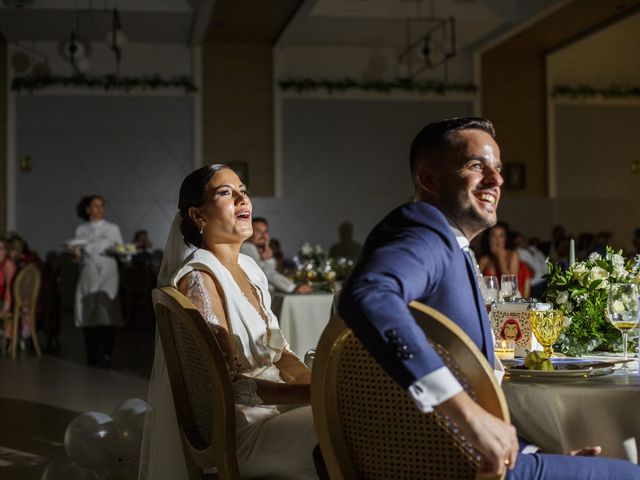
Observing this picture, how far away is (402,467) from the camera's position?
5.54 feet

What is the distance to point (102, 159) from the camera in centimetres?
1434

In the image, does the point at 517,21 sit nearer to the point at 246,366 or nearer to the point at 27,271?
the point at 27,271

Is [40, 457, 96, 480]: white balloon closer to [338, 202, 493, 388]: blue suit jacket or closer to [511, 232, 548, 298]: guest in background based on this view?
[338, 202, 493, 388]: blue suit jacket

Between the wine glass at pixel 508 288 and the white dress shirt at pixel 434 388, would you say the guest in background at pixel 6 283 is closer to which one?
the wine glass at pixel 508 288

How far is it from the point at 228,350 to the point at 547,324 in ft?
2.96

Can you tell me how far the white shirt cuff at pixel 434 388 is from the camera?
5.06 feet

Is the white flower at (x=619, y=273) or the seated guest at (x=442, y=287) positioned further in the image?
the white flower at (x=619, y=273)

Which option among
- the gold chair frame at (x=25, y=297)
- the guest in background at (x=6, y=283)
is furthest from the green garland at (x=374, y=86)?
the gold chair frame at (x=25, y=297)

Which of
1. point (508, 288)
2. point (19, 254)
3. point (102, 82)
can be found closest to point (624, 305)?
point (508, 288)

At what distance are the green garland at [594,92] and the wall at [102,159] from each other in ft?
20.3

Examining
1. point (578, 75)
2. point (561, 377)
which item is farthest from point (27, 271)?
point (578, 75)

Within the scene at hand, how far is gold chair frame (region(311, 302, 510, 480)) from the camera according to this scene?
5.24 ft

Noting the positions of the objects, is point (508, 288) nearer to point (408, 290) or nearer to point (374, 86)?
point (408, 290)

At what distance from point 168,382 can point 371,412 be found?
1008mm
